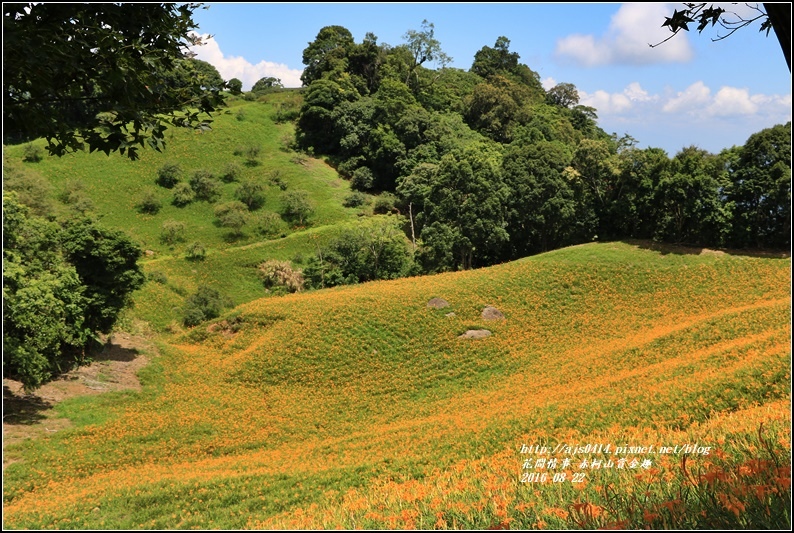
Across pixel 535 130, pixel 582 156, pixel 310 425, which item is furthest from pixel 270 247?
pixel 535 130

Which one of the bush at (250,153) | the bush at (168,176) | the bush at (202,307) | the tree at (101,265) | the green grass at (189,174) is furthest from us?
the bush at (250,153)

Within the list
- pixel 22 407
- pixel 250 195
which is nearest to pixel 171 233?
pixel 250 195

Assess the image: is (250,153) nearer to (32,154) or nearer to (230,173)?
(230,173)

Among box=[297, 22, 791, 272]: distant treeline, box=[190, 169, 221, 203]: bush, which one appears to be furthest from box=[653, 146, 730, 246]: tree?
box=[190, 169, 221, 203]: bush

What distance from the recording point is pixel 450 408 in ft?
68.9

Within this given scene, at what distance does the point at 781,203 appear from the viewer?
38.3 meters

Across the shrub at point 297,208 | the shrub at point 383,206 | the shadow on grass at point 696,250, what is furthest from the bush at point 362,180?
the shadow on grass at point 696,250

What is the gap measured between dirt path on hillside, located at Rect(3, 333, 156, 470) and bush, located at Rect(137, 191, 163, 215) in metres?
33.5

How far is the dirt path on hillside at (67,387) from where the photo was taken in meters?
18.7

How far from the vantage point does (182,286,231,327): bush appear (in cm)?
4069

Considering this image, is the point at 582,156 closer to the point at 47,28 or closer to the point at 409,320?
the point at 409,320

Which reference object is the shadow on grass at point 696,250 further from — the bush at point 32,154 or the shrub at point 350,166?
the bush at point 32,154

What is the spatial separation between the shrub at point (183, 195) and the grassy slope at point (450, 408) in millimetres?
32141

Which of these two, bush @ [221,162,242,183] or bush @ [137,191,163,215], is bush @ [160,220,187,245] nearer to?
bush @ [137,191,163,215]
